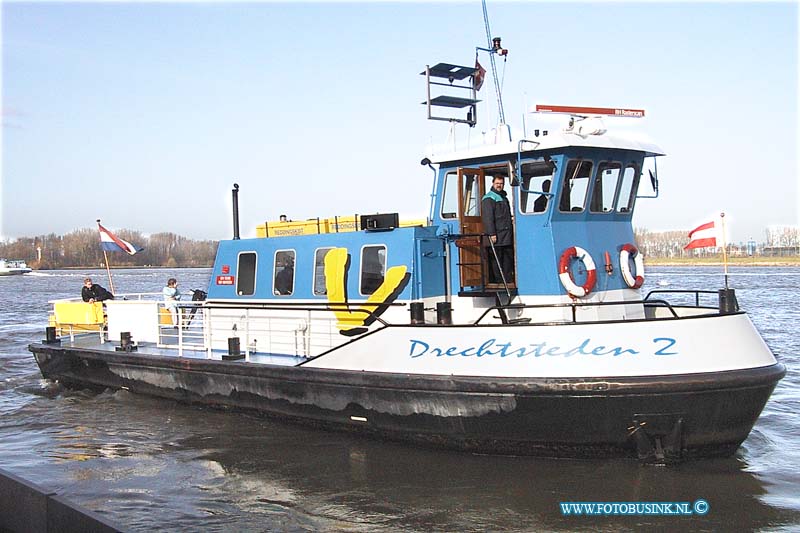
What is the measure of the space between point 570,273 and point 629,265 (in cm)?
113

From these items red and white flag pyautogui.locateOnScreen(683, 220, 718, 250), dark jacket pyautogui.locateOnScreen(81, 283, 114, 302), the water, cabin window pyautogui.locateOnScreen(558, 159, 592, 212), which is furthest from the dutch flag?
red and white flag pyautogui.locateOnScreen(683, 220, 718, 250)

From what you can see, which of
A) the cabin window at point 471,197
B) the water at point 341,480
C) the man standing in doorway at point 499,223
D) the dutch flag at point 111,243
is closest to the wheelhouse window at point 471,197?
the cabin window at point 471,197

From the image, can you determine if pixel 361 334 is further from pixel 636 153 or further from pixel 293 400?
pixel 636 153

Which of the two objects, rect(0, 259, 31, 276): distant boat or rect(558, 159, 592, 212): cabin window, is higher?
rect(558, 159, 592, 212): cabin window

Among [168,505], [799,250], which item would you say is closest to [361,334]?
[168,505]

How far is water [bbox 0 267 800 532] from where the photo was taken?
7.10 metres

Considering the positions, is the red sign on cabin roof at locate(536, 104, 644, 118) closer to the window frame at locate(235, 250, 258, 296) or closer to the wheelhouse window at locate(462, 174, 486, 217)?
the wheelhouse window at locate(462, 174, 486, 217)

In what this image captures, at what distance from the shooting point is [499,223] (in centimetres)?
900

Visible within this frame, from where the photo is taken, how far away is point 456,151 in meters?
9.66

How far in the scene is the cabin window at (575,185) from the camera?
901cm

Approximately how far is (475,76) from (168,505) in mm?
6742

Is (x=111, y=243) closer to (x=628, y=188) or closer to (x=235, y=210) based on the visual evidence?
(x=235, y=210)

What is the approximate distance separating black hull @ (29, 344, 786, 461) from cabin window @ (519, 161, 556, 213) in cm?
227

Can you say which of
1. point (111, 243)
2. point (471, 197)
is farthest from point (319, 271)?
point (111, 243)
